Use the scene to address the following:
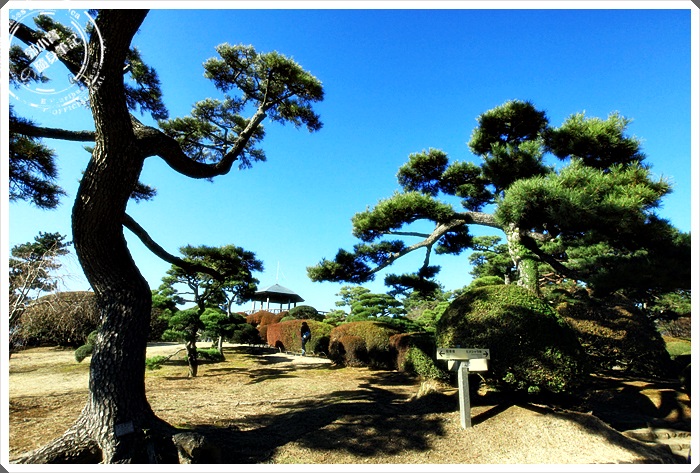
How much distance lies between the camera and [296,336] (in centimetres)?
1662

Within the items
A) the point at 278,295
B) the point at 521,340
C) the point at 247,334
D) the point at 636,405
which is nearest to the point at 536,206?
the point at 521,340

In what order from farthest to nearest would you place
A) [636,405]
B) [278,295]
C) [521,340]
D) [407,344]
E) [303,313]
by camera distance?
[278,295]
[303,313]
[407,344]
[636,405]
[521,340]

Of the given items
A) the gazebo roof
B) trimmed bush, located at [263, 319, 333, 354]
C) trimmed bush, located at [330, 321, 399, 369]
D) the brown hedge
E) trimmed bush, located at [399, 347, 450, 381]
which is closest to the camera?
trimmed bush, located at [399, 347, 450, 381]

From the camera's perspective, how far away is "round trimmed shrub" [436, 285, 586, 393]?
464cm

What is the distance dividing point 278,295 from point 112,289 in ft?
81.5

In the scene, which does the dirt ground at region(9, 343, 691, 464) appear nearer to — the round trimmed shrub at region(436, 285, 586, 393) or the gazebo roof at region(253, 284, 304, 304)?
the round trimmed shrub at region(436, 285, 586, 393)

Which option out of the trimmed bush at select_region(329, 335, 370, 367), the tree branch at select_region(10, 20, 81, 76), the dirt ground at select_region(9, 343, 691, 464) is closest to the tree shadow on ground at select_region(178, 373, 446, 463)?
the dirt ground at select_region(9, 343, 691, 464)

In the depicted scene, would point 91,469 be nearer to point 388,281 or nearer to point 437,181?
point 388,281

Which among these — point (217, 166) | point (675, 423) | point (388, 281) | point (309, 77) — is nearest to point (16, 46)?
point (217, 166)

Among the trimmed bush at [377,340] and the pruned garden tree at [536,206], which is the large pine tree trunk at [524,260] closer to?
the pruned garden tree at [536,206]

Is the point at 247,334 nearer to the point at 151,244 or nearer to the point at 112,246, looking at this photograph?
the point at 151,244

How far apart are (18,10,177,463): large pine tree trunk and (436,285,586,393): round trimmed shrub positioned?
162 inches

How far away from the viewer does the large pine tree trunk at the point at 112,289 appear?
320cm

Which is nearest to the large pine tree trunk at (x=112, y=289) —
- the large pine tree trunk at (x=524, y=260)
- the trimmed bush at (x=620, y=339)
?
the large pine tree trunk at (x=524, y=260)
